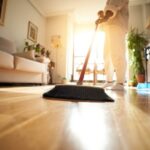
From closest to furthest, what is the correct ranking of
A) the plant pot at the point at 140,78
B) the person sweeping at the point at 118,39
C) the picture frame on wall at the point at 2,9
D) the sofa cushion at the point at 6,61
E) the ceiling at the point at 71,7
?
the person sweeping at the point at 118,39 < the sofa cushion at the point at 6,61 < the picture frame on wall at the point at 2,9 < the plant pot at the point at 140,78 < the ceiling at the point at 71,7

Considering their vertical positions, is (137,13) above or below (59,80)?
above

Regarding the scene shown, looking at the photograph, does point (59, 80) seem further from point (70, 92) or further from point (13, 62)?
point (70, 92)

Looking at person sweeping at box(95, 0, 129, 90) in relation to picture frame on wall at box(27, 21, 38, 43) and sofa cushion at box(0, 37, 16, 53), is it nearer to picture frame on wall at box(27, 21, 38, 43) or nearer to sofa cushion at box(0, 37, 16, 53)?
sofa cushion at box(0, 37, 16, 53)

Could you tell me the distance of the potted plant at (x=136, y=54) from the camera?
483cm

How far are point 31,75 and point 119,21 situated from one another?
2147 millimetres

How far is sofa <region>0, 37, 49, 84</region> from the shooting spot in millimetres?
2602

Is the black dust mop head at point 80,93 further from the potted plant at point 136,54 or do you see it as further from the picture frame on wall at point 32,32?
the picture frame on wall at point 32,32

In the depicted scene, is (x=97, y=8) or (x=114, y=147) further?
(x=97, y=8)

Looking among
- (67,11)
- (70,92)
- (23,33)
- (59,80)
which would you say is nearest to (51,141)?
(70,92)

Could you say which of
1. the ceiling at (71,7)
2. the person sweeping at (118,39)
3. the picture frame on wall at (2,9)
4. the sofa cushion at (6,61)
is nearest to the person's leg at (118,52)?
the person sweeping at (118,39)

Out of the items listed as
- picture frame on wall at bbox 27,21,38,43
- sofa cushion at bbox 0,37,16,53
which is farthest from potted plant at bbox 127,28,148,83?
sofa cushion at bbox 0,37,16,53

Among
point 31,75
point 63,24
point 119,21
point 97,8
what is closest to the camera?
point 119,21

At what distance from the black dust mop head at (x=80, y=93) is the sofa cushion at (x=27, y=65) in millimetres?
2025

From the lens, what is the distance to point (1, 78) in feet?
8.64
